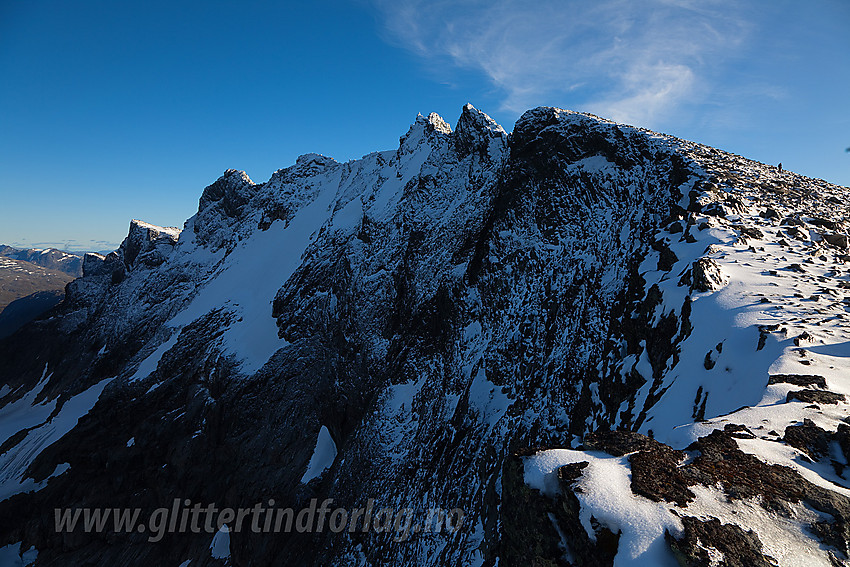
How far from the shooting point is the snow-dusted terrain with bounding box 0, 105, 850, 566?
7.25m

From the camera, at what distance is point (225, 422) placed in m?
43.1

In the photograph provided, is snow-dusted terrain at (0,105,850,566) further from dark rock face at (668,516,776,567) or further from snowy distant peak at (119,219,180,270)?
snowy distant peak at (119,219,180,270)

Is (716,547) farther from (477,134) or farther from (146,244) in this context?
(146,244)

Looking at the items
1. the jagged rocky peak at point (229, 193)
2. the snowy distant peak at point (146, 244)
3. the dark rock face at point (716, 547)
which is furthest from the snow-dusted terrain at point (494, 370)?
the jagged rocky peak at point (229, 193)

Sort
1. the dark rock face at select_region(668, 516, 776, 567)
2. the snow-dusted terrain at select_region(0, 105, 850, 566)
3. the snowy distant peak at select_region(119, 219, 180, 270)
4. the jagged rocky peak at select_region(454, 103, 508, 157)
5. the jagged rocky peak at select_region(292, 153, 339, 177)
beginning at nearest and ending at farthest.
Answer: the dark rock face at select_region(668, 516, 776, 567) → the snow-dusted terrain at select_region(0, 105, 850, 566) → the jagged rocky peak at select_region(454, 103, 508, 157) → the snowy distant peak at select_region(119, 219, 180, 270) → the jagged rocky peak at select_region(292, 153, 339, 177)

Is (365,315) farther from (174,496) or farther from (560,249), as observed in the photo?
(174,496)

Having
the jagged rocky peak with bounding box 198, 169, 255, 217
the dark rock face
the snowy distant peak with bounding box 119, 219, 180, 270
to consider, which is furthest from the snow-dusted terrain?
the jagged rocky peak with bounding box 198, 169, 255, 217

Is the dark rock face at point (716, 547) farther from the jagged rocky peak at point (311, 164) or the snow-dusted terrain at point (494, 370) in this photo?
the jagged rocky peak at point (311, 164)

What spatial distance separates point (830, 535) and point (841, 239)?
791 inches

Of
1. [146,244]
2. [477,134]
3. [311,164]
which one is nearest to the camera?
[477,134]

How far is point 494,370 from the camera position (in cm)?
2448

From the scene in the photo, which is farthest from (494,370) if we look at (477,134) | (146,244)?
(146,244)

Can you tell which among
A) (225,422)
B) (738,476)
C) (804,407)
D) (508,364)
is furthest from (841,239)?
(225,422)

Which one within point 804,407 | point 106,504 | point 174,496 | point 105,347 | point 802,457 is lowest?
point 106,504
